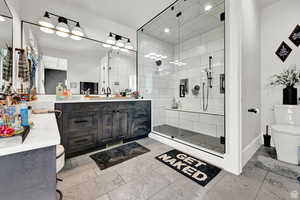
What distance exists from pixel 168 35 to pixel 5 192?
375 cm

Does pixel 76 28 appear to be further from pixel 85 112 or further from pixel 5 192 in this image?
pixel 5 192

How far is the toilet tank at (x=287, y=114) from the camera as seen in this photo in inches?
77.0

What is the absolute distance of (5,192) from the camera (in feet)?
1.86

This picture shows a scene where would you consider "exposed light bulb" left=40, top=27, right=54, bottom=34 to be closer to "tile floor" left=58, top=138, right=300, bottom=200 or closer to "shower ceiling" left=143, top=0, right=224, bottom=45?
"shower ceiling" left=143, top=0, right=224, bottom=45

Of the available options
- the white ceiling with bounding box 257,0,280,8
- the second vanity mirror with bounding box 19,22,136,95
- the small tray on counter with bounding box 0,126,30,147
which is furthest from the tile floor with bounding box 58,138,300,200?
the white ceiling with bounding box 257,0,280,8

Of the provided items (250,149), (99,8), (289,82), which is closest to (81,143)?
(99,8)

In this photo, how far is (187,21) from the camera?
2.78 metres

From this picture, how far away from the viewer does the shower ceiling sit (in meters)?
2.32

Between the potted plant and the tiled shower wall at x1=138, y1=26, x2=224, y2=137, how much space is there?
0.98 m

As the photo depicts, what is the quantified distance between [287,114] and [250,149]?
87 centimetres

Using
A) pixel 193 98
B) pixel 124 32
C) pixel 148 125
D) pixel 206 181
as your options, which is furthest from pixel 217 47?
pixel 206 181

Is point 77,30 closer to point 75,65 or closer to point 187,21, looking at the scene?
point 75,65

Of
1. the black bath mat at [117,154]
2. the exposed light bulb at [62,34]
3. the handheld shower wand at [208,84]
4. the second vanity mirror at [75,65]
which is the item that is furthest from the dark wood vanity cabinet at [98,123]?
the handheld shower wand at [208,84]

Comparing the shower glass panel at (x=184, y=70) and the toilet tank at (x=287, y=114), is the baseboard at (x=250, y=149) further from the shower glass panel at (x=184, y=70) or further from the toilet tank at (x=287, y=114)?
the shower glass panel at (x=184, y=70)
